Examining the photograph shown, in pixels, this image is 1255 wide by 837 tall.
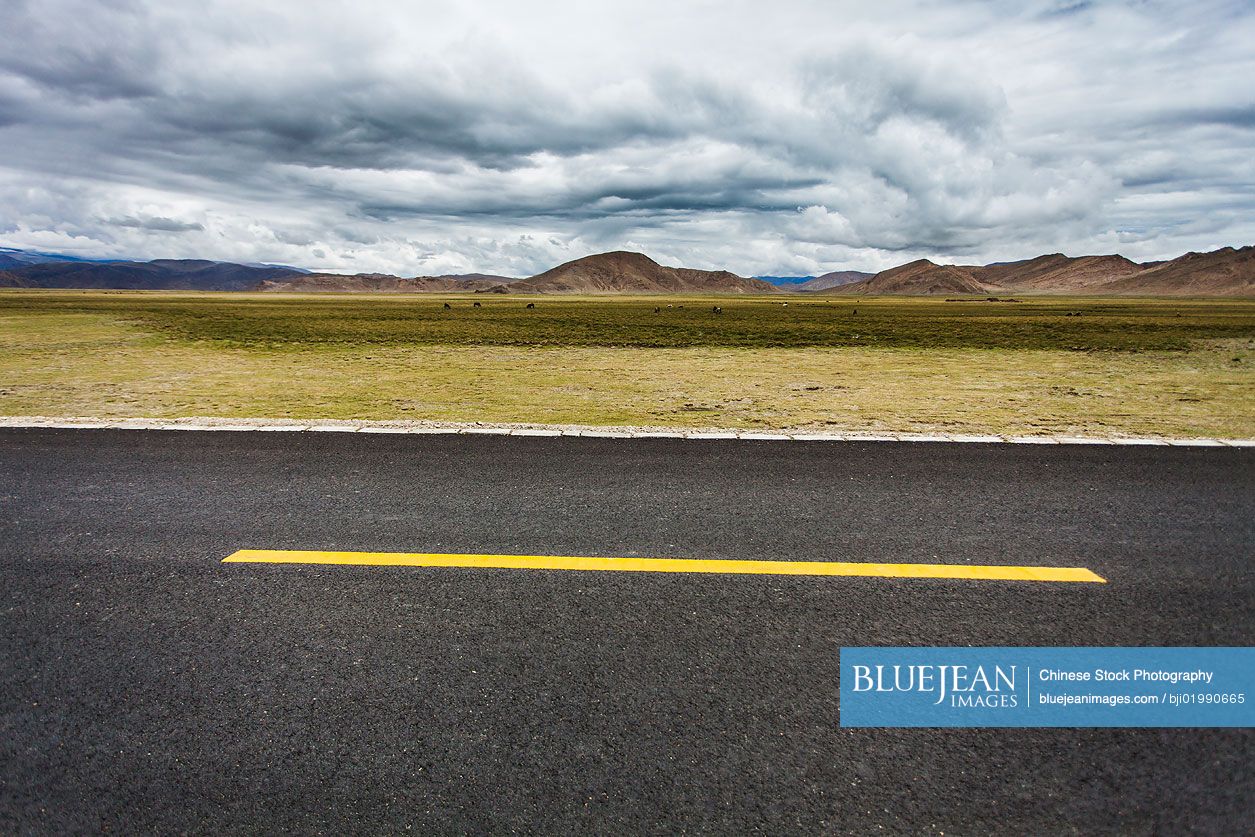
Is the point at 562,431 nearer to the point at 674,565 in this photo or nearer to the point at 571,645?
the point at 674,565

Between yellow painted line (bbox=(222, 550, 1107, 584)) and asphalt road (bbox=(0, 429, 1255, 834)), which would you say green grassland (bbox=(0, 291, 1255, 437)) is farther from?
yellow painted line (bbox=(222, 550, 1107, 584))

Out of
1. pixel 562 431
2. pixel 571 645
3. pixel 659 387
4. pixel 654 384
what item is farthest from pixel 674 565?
pixel 654 384

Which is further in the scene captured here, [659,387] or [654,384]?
[654,384]

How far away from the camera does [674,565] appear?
14.6 feet

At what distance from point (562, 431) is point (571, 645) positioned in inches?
200

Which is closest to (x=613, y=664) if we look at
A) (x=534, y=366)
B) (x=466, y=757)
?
(x=466, y=757)

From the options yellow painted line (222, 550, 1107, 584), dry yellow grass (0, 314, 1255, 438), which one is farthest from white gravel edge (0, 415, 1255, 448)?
yellow painted line (222, 550, 1107, 584)

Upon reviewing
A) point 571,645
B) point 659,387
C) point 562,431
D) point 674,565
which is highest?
point 659,387

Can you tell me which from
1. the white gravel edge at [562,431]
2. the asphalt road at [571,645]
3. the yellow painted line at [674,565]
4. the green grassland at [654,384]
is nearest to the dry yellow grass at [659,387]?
the green grassland at [654,384]

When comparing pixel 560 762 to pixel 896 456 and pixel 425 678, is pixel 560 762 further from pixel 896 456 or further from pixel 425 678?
pixel 896 456

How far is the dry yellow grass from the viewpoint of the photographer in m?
10.1

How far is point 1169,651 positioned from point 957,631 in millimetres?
1054

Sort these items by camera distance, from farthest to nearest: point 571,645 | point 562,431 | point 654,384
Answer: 1. point 654,384
2. point 562,431
3. point 571,645

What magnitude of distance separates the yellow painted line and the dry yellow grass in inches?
186
